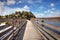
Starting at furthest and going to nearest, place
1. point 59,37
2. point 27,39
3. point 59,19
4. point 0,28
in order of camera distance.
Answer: point 27,39 → point 59,37 → point 0,28 → point 59,19

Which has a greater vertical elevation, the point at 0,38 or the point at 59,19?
the point at 59,19

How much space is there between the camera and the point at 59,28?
4844mm

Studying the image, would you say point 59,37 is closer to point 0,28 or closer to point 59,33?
point 59,33

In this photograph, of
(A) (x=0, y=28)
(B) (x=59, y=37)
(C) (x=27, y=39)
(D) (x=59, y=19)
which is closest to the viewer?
(D) (x=59, y=19)

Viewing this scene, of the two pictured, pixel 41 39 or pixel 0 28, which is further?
pixel 41 39

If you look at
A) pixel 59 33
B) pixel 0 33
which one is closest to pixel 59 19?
pixel 59 33

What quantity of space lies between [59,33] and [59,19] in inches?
43.9

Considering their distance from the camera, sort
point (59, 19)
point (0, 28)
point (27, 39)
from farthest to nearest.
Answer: point (27, 39)
point (0, 28)
point (59, 19)

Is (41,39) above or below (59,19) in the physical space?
below

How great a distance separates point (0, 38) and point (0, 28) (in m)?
0.35

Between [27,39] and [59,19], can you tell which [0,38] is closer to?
[59,19]

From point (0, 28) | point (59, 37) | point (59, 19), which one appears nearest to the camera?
point (59, 19)

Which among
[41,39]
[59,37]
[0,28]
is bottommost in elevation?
[41,39]

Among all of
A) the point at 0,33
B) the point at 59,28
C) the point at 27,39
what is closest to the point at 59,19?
the point at 59,28
